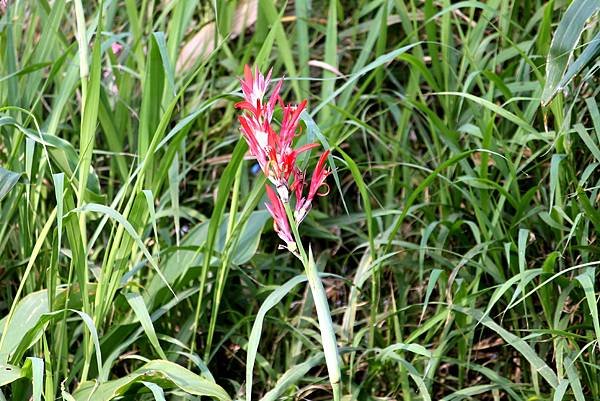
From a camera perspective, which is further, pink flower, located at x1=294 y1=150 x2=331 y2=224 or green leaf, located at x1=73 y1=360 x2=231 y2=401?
green leaf, located at x1=73 y1=360 x2=231 y2=401

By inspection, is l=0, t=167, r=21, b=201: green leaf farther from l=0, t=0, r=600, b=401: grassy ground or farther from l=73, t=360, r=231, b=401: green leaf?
l=73, t=360, r=231, b=401: green leaf

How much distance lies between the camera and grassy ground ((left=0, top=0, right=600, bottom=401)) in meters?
1.53

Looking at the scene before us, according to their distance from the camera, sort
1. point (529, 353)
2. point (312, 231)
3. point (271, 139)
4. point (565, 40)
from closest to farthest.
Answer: point (271, 139) → point (565, 40) → point (529, 353) → point (312, 231)

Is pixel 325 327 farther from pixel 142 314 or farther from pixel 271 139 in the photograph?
pixel 142 314

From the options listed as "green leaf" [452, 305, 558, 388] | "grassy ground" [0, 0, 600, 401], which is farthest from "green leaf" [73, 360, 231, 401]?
"green leaf" [452, 305, 558, 388]

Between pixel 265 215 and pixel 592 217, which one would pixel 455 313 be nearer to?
pixel 592 217

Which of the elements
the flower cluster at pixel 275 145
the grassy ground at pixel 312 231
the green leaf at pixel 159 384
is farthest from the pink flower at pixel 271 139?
Result: the green leaf at pixel 159 384

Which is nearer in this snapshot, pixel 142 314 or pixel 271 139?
pixel 271 139

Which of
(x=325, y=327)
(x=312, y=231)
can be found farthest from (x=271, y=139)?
(x=312, y=231)

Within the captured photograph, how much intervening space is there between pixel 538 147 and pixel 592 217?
0.41 metres

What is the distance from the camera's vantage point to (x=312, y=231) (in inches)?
79.4

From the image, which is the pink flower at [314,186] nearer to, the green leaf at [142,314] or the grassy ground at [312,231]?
the grassy ground at [312,231]

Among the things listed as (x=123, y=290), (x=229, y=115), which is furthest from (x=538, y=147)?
(x=123, y=290)

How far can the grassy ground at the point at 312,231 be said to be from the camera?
1528 mm
